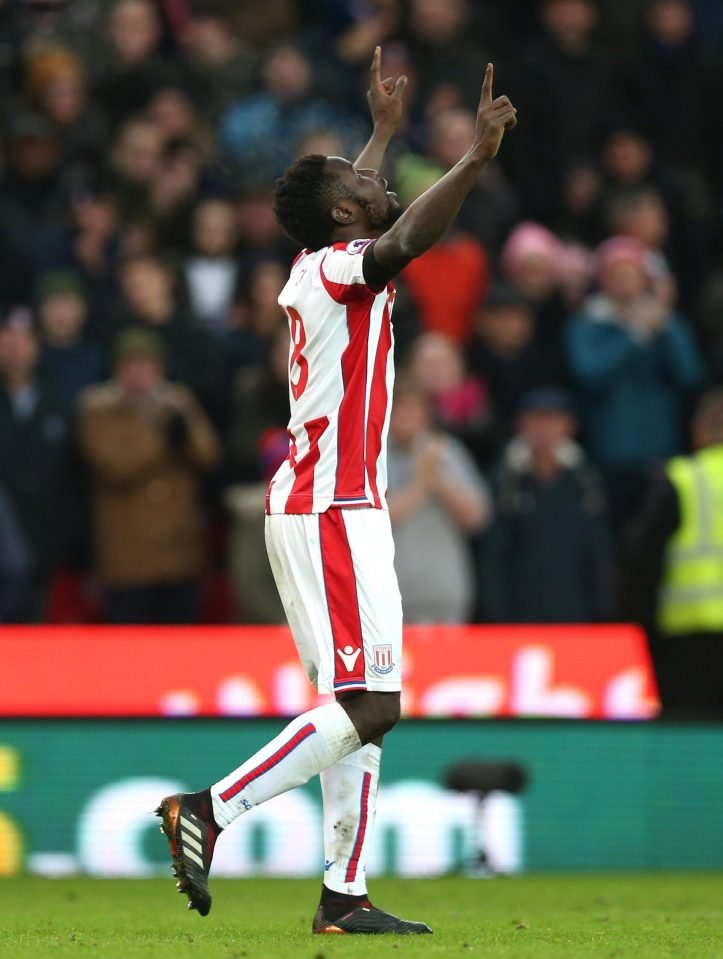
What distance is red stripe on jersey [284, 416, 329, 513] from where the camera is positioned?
5953 millimetres

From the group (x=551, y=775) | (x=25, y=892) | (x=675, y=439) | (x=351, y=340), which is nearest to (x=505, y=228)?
(x=675, y=439)

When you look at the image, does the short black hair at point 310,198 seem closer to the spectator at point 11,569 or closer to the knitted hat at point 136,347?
the knitted hat at point 136,347

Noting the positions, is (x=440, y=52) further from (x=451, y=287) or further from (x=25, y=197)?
(x=25, y=197)

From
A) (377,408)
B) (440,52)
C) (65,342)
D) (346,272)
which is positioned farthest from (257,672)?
(440,52)

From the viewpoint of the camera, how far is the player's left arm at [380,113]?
6.70 m

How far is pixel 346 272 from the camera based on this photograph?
5.81 meters

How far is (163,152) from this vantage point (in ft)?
43.9

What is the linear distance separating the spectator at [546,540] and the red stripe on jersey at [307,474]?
5.35 metres

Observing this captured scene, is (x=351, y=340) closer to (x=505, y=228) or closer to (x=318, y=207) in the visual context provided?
(x=318, y=207)

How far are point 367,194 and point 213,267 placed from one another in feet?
21.2

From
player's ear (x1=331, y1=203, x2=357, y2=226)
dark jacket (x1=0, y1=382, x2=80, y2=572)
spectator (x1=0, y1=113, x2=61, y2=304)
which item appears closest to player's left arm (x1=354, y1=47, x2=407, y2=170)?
player's ear (x1=331, y1=203, x2=357, y2=226)

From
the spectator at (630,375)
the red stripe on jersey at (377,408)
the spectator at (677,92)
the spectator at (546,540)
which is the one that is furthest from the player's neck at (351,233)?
the spectator at (677,92)

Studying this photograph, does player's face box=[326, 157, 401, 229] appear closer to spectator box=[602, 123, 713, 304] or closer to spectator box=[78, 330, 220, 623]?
spectator box=[78, 330, 220, 623]

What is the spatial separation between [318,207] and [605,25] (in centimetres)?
964
